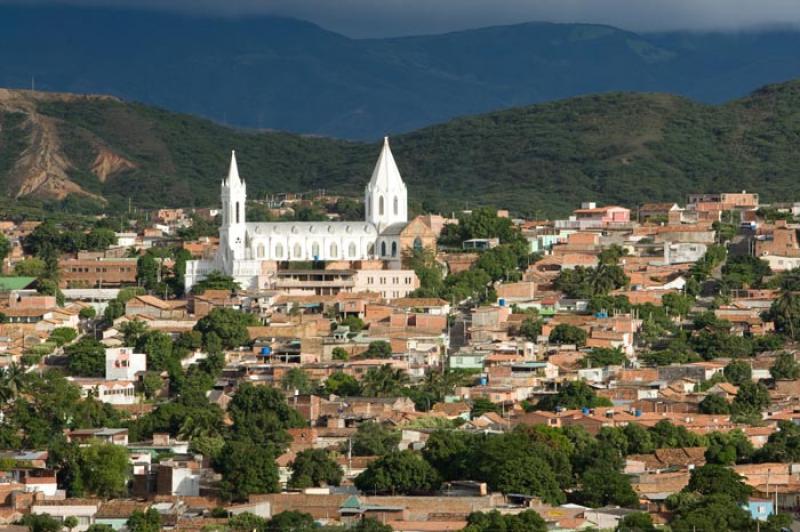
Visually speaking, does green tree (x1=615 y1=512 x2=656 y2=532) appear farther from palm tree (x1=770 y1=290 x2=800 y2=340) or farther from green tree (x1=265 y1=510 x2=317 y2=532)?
palm tree (x1=770 y1=290 x2=800 y2=340)

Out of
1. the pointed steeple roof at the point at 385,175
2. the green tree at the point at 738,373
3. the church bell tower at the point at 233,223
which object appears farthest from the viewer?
the pointed steeple roof at the point at 385,175

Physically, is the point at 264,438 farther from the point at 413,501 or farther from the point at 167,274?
the point at 167,274

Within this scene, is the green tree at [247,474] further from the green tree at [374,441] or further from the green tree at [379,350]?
the green tree at [379,350]

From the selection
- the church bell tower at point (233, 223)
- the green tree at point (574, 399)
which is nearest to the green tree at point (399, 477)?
the green tree at point (574, 399)

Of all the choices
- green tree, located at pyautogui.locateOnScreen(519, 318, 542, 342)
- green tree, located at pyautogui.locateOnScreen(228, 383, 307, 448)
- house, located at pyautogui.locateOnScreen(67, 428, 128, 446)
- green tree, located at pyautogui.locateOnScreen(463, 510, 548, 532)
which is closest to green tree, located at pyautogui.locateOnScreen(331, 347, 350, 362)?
green tree, located at pyautogui.locateOnScreen(519, 318, 542, 342)

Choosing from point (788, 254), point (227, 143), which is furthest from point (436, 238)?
point (227, 143)

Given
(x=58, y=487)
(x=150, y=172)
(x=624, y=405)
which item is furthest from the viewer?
(x=150, y=172)
